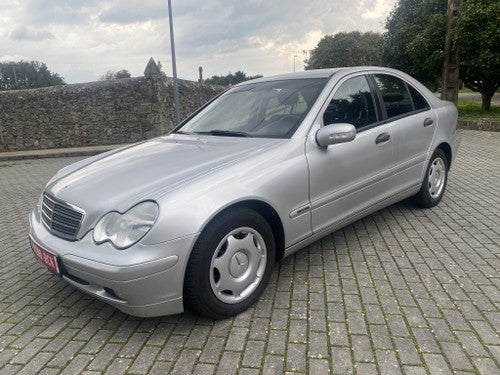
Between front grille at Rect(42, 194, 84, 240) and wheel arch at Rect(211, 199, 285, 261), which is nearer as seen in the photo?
front grille at Rect(42, 194, 84, 240)

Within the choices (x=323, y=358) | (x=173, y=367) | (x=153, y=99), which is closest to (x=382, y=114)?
(x=323, y=358)

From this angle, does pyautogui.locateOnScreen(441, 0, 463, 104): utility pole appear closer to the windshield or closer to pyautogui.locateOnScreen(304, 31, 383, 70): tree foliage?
the windshield

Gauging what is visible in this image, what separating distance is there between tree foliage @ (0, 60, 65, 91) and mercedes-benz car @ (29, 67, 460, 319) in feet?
281

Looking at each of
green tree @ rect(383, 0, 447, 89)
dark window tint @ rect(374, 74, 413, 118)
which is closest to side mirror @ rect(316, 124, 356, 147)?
dark window tint @ rect(374, 74, 413, 118)

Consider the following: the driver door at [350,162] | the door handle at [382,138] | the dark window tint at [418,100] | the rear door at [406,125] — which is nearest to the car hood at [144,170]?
the driver door at [350,162]

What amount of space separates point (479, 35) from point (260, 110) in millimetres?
11449

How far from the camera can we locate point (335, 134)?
2904 mm

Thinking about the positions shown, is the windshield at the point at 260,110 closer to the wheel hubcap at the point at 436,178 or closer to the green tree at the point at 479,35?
the wheel hubcap at the point at 436,178

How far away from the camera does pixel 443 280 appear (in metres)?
2.97

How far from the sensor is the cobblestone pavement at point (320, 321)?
220 centimetres

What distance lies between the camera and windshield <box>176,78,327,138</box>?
320cm

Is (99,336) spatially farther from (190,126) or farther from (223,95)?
(223,95)

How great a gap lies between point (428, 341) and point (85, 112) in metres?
13.6

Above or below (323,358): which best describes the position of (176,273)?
above
